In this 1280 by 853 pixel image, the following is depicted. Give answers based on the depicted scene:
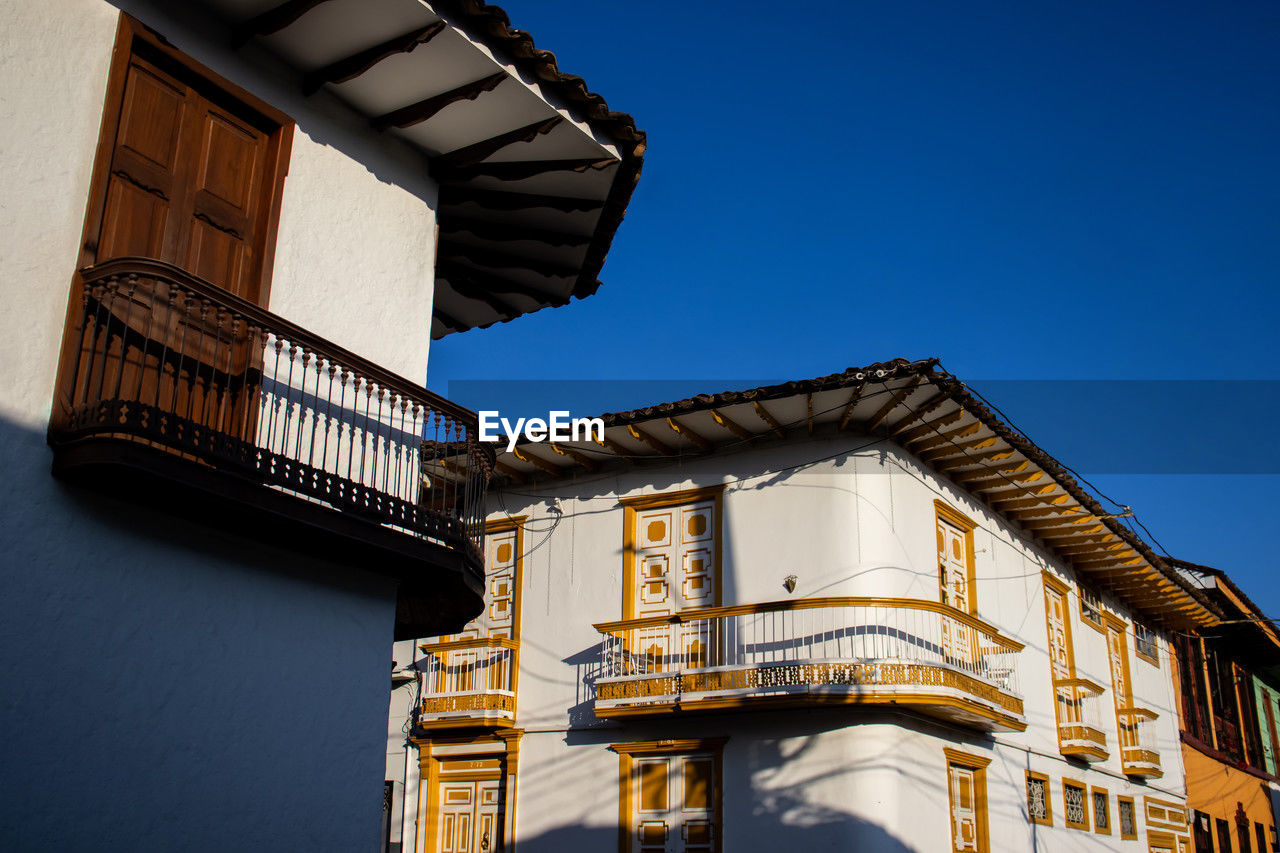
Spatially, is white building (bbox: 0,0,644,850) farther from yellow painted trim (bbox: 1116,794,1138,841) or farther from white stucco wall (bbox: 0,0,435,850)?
yellow painted trim (bbox: 1116,794,1138,841)

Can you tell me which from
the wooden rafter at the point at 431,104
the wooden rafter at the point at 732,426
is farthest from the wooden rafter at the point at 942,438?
the wooden rafter at the point at 431,104

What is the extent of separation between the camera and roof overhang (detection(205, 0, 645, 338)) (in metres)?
8.08

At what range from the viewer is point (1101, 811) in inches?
719

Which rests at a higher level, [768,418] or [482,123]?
[482,123]

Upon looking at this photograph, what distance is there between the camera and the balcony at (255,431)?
255 inches

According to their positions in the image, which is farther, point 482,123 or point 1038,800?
point 1038,800

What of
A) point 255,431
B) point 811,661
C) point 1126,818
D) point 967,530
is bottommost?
point 1126,818

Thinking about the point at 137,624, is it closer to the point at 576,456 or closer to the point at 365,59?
the point at 365,59

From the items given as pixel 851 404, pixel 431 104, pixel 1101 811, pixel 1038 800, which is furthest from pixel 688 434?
pixel 1101 811

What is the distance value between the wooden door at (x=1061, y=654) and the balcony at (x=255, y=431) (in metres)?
11.1

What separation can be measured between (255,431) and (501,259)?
3.94 metres

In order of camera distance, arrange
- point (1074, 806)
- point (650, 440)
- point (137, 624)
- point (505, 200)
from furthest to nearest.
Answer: point (1074, 806), point (650, 440), point (505, 200), point (137, 624)

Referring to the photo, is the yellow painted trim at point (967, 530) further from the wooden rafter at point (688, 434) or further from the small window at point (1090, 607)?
the small window at point (1090, 607)

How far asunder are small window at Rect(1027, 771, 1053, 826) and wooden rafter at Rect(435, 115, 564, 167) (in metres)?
11.2
